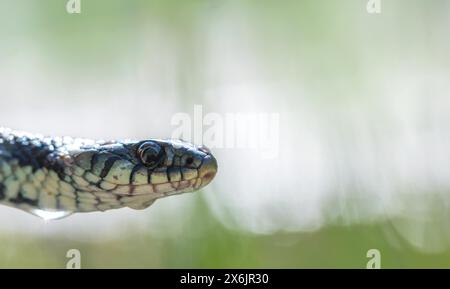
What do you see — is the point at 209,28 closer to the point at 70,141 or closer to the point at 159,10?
the point at 159,10

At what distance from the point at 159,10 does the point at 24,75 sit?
4.24 feet

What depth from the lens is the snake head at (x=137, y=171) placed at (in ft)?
10.2

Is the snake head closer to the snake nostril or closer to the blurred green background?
the snake nostril

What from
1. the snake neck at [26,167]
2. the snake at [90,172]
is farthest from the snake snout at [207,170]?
the snake neck at [26,167]

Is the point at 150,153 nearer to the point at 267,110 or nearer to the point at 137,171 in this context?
the point at 137,171

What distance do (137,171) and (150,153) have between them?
110mm

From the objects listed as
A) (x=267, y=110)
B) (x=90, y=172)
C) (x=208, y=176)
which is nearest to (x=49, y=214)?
(x=90, y=172)

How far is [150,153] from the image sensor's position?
325cm

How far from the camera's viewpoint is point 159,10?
6973mm

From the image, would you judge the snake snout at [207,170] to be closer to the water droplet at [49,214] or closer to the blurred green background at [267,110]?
the water droplet at [49,214]
